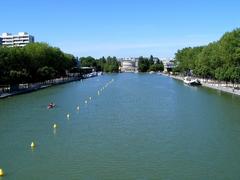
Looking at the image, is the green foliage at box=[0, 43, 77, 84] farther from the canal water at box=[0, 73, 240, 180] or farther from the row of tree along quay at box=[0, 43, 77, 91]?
the canal water at box=[0, 73, 240, 180]

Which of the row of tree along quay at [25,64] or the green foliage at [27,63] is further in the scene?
the green foliage at [27,63]

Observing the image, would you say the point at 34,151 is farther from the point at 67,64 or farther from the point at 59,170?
the point at 67,64

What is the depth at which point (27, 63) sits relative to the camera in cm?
7894

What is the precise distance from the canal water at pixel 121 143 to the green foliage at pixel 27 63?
20850 millimetres

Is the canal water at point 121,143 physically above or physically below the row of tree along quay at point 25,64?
below

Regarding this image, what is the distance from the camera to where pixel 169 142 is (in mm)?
28188

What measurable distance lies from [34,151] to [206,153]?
29.6 ft

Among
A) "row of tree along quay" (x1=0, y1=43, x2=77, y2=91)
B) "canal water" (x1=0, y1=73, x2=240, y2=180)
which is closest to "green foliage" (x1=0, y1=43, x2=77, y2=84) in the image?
"row of tree along quay" (x1=0, y1=43, x2=77, y2=91)

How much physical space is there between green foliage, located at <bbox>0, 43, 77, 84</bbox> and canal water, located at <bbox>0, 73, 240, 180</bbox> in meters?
20.9

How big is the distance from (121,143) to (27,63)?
53733mm

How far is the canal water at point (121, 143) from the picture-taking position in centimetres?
2170

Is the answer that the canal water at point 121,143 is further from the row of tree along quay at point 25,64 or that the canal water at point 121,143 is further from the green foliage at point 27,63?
the green foliage at point 27,63

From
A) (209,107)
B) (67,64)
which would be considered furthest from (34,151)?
(67,64)

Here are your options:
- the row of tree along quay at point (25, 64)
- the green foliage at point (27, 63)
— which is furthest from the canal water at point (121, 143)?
the green foliage at point (27, 63)
